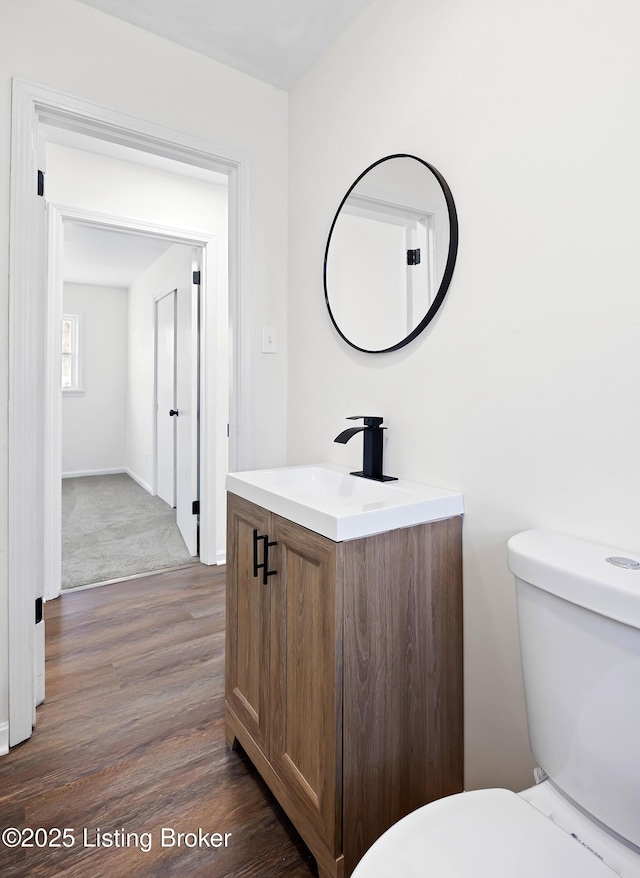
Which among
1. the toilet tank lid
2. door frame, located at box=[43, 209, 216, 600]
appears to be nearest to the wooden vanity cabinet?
the toilet tank lid

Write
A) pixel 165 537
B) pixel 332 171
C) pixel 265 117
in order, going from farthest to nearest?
pixel 165 537 → pixel 265 117 → pixel 332 171

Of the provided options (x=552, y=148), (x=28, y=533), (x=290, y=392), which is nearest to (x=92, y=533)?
(x=28, y=533)

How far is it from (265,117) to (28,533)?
181 centimetres

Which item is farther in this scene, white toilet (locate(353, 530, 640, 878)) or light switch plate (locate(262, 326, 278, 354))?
light switch plate (locate(262, 326, 278, 354))

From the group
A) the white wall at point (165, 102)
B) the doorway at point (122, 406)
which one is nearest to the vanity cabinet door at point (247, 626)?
the white wall at point (165, 102)

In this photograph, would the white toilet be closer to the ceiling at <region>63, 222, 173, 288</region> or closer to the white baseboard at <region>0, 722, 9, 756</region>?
the white baseboard at <region>0, 722, 9, 756</region>

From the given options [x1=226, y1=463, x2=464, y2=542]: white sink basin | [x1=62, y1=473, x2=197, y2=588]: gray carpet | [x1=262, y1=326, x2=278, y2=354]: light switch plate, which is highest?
[x1=262, y1=326, x2=278, y2=354]: light switch plate

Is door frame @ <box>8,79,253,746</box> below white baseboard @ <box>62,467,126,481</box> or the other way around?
the other way around

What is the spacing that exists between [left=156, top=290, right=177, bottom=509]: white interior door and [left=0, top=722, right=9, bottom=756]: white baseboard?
2.50 meters

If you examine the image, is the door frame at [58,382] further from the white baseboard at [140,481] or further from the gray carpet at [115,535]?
the white baseboard at [140,481]

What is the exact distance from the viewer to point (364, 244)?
154cm

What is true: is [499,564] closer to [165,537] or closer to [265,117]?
[265,117]

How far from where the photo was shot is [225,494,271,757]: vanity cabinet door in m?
1.28

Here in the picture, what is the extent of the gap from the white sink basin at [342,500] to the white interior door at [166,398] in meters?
2.48
